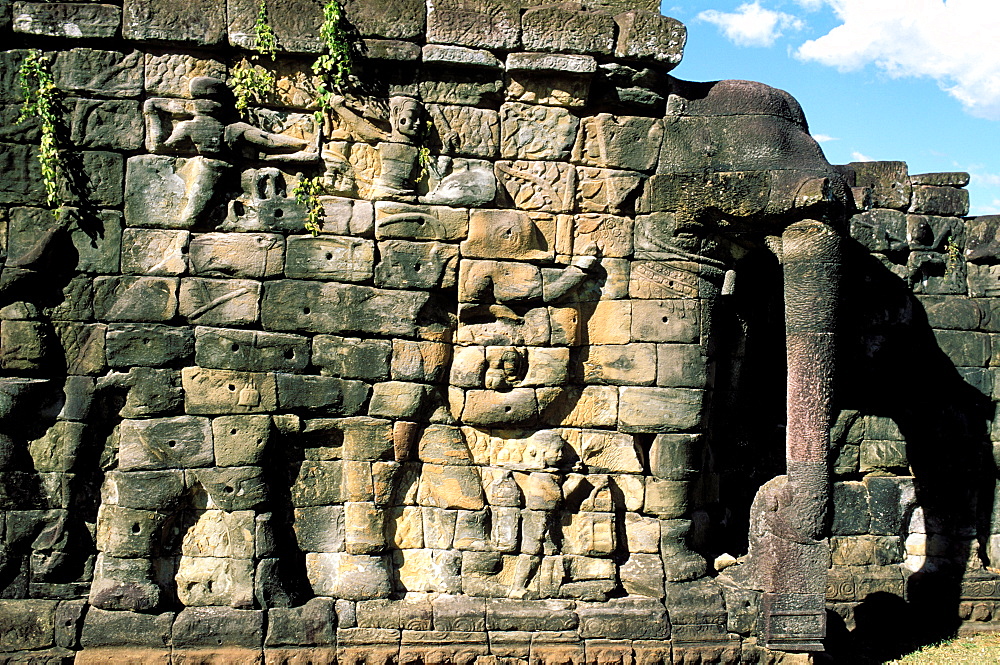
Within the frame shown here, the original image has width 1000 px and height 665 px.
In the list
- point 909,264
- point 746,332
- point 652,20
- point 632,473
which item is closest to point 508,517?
point 632,473

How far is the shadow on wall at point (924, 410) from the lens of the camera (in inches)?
295

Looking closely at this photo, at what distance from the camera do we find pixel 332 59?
233 inches

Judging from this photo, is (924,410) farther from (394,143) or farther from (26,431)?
(26,431)

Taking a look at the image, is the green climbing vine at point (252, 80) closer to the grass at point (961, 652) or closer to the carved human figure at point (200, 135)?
the carved human figure at point (200, 135)

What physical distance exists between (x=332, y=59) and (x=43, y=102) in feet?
6.80

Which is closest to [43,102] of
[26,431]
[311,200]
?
[311,200]

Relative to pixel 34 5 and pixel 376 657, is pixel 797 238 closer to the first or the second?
pixel 376 657

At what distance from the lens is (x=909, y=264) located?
7578mm

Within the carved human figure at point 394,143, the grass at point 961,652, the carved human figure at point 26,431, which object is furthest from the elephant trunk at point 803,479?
the carved human figure at point 26,431

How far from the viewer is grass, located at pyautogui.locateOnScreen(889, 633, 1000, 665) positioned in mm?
6691

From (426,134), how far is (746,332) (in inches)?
127

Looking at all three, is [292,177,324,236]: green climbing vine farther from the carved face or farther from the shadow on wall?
the shadow on wall

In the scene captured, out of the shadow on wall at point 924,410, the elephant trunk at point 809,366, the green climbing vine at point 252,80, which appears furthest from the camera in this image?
the shadow on wall at point 924,410

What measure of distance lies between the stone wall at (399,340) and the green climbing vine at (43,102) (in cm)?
9
